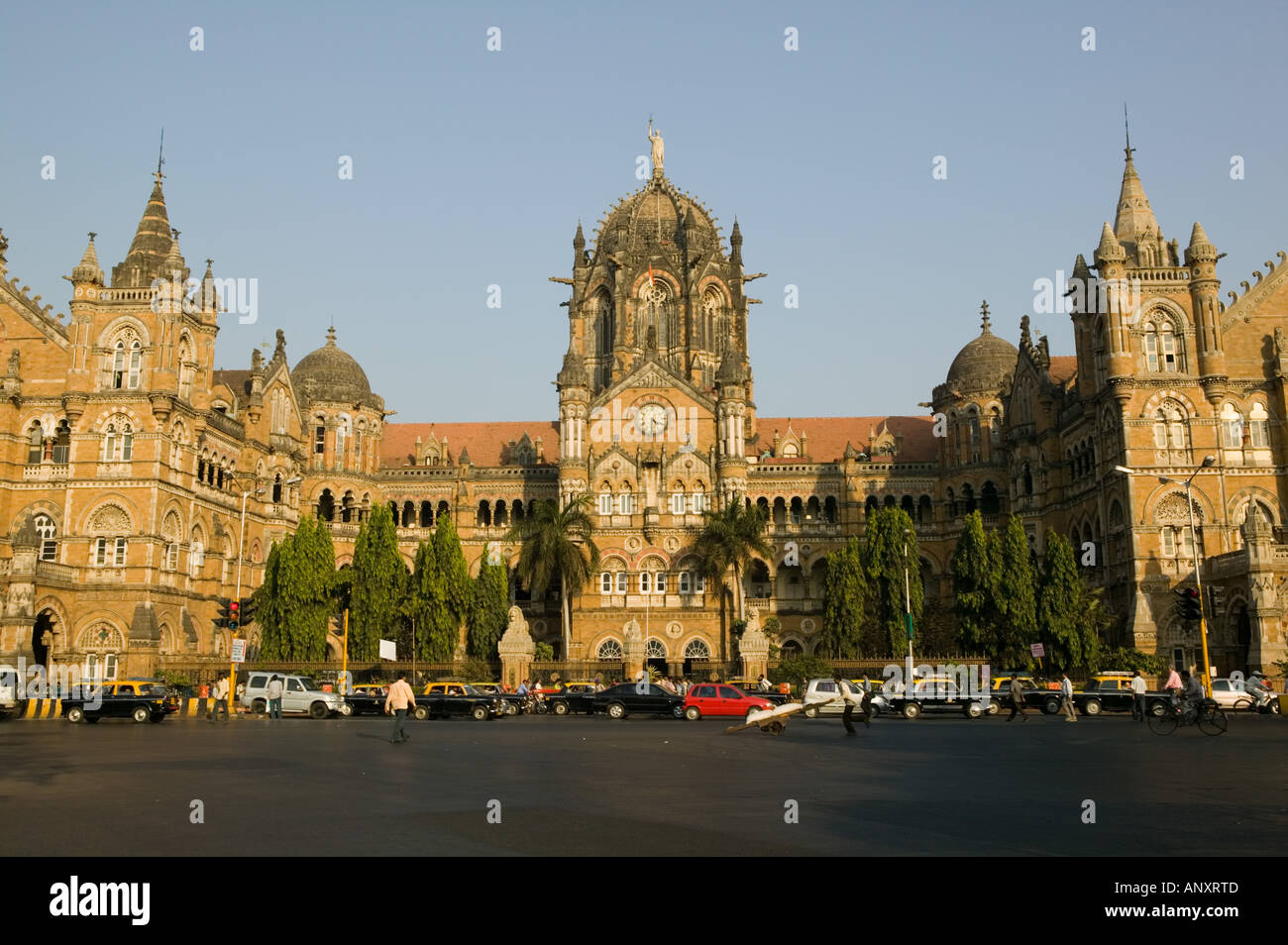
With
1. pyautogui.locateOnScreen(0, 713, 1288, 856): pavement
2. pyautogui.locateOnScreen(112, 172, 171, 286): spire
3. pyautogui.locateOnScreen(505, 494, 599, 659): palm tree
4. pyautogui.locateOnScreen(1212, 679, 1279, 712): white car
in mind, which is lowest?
pyautogui.locateOnScreen(1212, 679, 1279, 712): white car

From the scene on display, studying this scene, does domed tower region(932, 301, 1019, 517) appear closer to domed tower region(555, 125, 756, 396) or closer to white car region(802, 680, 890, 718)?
domed tower region(555, 125, 756, 396)

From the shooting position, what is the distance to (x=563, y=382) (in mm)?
70750

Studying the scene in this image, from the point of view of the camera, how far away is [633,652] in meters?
61.4

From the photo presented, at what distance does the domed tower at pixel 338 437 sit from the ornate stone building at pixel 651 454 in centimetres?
17

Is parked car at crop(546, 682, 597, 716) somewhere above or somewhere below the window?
below

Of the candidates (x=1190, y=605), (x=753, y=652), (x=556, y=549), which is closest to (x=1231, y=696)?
→ (x=1190, y=605)

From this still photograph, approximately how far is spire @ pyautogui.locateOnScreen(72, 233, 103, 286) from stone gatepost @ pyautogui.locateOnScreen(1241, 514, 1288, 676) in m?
57.7

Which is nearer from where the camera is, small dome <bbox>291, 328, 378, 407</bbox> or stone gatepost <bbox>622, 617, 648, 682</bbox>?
stone gatepost <bbox>622, 617, 648, 682</bbox>

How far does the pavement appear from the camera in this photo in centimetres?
1159

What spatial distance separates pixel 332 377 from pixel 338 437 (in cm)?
399

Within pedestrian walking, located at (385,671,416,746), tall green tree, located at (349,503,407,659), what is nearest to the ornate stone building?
tall green tree, located at (349,503,407,659)

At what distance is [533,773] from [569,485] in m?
50.8

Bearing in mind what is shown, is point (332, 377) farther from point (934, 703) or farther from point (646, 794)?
point (646, 794)

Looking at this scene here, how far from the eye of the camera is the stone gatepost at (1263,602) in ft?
160
